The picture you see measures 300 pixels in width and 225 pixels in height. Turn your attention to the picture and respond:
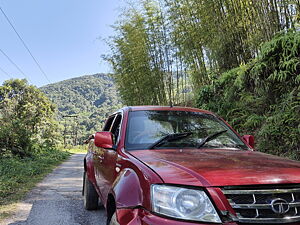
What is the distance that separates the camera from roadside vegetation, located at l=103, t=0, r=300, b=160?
5496 millimetres

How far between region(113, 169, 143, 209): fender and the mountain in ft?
205

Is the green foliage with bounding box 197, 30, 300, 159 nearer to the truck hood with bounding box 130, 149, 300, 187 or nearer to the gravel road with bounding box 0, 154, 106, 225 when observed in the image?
the truck hood with bounding box 130, 149, 300, 187

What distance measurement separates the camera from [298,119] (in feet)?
16.6

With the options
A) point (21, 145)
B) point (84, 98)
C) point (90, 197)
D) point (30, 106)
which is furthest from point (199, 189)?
point (84, 98)

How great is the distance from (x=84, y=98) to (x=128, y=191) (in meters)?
86.8

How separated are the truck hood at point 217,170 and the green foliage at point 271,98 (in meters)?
3.51

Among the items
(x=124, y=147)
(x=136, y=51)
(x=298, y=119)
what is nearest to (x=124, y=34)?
(x=136, y=51)

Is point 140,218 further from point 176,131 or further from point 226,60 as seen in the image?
point 226,60

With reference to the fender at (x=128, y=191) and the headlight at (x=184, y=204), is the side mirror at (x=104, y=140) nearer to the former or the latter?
the fender at (x=128, y=191)

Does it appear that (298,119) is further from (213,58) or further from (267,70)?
(213,58)

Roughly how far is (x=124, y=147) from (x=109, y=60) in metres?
8.97

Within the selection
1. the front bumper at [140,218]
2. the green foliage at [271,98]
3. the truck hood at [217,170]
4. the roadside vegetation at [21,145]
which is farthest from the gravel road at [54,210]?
the green foliage at [271,98]

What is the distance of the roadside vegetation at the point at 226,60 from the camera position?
18.0 feet

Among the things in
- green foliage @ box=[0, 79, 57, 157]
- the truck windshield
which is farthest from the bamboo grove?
green foliage @ box=[0, 79, 57, 157]
